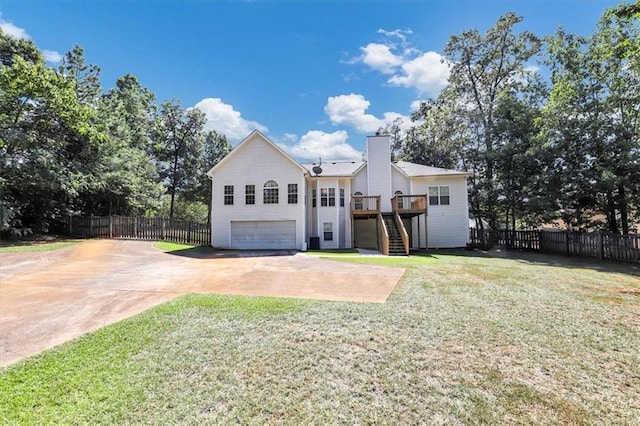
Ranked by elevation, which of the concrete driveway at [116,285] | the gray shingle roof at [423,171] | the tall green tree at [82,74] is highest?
the tall green tree at [82,74]

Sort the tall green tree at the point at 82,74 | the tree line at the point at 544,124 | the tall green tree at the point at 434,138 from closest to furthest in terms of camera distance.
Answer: the tree line at the point at 544,124 < the tall green tree at the point at 82,74 < the tall green tree at the point at 434,138

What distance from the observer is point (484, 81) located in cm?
2691

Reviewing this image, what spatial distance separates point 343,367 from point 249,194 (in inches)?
631

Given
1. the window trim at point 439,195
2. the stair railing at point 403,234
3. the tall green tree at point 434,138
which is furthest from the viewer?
the tall green tree at point 434,138

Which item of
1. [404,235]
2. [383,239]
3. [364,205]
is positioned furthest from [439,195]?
[383,239]

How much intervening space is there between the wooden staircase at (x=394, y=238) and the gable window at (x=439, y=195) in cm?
334

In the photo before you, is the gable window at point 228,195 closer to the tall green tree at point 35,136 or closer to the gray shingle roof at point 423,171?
the tall green tree at point 35,136

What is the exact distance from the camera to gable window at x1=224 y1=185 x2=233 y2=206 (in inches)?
747

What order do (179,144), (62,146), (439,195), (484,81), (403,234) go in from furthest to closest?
(179,144) → (484,81) → (439,195) → (62,146) → (403,234)

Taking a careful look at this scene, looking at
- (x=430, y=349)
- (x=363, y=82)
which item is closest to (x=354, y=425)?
(x=430, y=349)

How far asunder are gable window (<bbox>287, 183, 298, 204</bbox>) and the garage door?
129cm

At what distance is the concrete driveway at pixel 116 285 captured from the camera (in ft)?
17.5

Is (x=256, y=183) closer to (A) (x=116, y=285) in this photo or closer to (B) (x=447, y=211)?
(A) (x=116, y=285)

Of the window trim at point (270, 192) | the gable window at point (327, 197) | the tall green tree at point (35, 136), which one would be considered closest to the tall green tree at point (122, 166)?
the tall green tree at point (35, 136)
